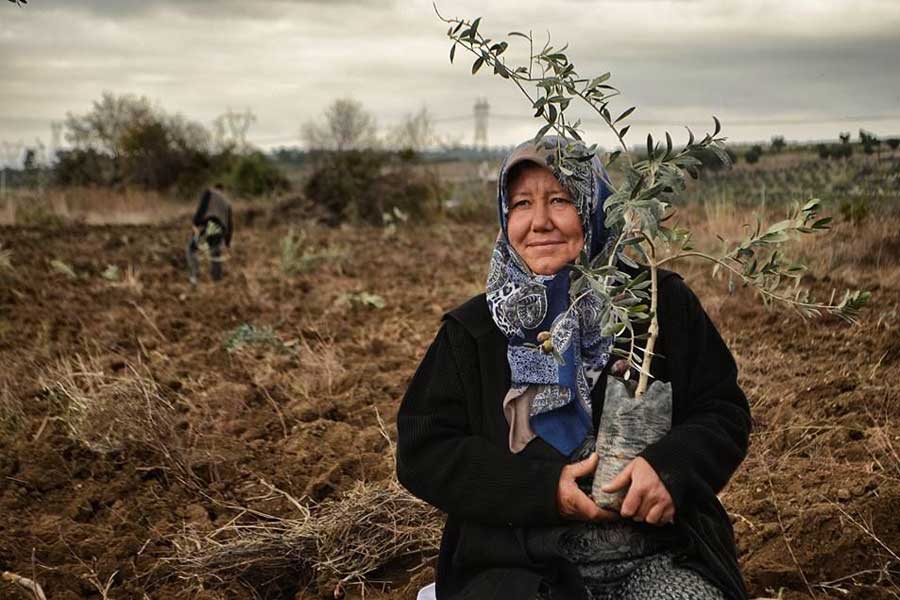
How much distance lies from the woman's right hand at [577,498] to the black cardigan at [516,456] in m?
0.02

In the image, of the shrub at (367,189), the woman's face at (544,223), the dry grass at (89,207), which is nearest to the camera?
the woman's face at (544,223)

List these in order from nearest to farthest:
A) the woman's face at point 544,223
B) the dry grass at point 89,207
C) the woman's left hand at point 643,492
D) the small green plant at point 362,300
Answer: the woman's left hand at point 643,492 < the woman's face at point 544,223 < the small green plant at point 362,300 < the dry grass at point 89,207

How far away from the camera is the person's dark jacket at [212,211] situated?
37.8 feet

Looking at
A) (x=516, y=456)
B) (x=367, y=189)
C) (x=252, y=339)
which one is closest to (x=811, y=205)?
(x=516, y=456)

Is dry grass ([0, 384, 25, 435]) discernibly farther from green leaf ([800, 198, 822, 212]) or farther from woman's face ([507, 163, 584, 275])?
green leaf ([800, 198, 822, 212])

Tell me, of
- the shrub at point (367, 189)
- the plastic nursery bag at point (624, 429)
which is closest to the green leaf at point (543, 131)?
the plastic nursery bag at point (624, 429)

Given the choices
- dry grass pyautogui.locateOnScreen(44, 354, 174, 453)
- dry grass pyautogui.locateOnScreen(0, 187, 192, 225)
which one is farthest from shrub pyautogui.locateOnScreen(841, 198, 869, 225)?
dry grass pyautogui.locateOnScreen(0, 187, 192, 225)

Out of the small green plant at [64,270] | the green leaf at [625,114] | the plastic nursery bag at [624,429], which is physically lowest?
the small green plant at [64,270]

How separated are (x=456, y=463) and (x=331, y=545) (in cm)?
129

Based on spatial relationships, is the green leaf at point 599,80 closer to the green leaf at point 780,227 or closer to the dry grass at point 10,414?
the green leaf at point 780,227

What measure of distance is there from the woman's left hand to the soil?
94cm

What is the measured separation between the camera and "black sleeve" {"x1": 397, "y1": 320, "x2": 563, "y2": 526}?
6.77 feet

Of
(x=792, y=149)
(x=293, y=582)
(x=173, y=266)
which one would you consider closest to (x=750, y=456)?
(x=293, y=582)

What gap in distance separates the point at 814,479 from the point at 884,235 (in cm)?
462
